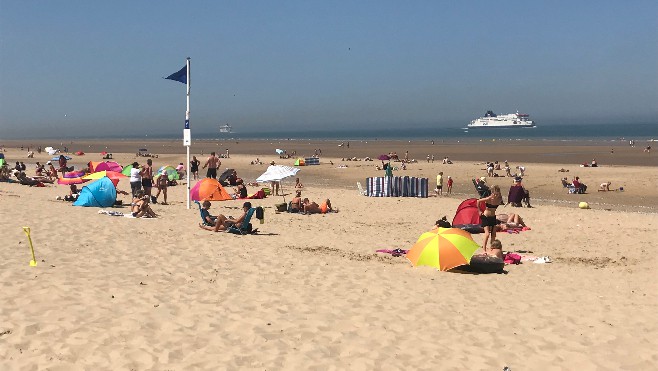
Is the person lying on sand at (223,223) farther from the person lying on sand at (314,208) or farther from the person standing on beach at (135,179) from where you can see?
the person standing on beach at (135,179)

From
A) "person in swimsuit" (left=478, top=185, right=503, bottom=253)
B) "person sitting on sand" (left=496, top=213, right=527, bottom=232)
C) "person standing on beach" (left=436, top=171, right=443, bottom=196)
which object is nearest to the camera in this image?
"person in swimsuit" (left=478, top=185, right=503, bottom=253)

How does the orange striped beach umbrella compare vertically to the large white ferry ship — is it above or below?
below

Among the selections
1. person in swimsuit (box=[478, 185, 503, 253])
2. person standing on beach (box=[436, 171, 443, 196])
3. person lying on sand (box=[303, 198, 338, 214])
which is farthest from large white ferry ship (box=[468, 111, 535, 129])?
person in swimsuit (box=[478, 185, 503, 253])

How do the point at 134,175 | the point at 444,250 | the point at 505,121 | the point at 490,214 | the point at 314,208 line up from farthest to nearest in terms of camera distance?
the point at 505,121 < the point at 134,175 < the point at 314,208 < the point at 490,214 < the point at 444,250

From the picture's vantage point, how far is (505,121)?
14862 centimetres

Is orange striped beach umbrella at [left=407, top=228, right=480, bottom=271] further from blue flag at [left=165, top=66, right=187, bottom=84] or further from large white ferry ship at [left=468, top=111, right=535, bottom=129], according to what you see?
large white ferry ship at [left=468, top=111, right=535, bottom=129]

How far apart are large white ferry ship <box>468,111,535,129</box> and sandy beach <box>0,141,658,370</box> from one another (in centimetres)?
13896

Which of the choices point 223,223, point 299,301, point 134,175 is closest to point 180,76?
point 134,175

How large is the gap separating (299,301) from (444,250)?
320 cm

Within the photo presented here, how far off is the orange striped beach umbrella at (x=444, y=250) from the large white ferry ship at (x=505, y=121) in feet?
469

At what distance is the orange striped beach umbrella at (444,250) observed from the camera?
950cm

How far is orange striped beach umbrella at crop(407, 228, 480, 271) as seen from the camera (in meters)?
9.50

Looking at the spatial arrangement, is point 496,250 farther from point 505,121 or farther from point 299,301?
point 505,121

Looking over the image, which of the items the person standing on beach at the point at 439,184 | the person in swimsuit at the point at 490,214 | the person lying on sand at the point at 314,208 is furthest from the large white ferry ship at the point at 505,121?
the person in swimsuit at the point at 490,214
